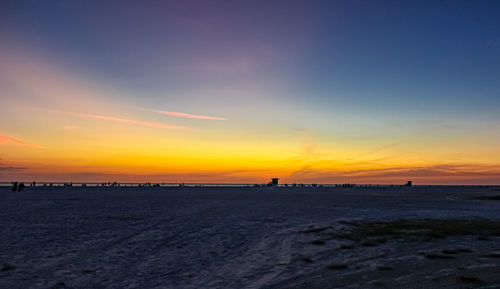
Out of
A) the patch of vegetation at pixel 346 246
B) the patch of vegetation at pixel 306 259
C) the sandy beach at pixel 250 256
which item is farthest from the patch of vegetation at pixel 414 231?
the patch of vegetation at pixel 306 259

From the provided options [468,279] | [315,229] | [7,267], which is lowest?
[7,267]

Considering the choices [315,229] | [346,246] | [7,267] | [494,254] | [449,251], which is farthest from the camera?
[315,229]

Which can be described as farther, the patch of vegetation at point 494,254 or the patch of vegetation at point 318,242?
the patch of vegetation at point 318,242

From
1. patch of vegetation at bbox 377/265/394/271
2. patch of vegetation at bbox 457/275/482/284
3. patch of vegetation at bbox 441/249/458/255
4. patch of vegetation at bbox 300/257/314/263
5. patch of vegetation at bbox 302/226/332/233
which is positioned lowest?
patch of vegetation at bbox 300/257/314/263

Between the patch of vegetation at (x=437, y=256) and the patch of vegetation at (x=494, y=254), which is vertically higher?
the patch of vegetation at (x=494, y=254)

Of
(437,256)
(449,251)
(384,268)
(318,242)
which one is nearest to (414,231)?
(449,251)

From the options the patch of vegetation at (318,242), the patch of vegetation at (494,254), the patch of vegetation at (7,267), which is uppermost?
the patch of vegetation at (494,254)

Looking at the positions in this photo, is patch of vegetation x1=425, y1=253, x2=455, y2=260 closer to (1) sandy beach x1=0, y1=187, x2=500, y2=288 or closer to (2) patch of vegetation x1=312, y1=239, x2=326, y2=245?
(1) sandy beach x1=0, y1=187, x2=500, y2=288

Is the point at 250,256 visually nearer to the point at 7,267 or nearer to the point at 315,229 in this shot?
the point at 315,229

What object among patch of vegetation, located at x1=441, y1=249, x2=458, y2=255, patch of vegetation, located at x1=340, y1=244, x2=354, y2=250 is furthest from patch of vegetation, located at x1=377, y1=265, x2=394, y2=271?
patch of vegetation, located at x1=441, y1=249, x2=458, y2=255

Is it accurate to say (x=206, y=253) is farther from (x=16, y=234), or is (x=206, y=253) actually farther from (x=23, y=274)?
(x=16, y=234)

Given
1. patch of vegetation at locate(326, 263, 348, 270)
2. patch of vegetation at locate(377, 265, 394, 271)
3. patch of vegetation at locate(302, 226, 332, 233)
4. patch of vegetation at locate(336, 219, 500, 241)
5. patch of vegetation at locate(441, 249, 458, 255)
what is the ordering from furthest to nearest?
1. patch of vegetation at locate(302, 226, 332, 233)
2. patch of vegetation at locate(336, 219, 500, 241)
3. patch of vegetation at locate(441, 249, 458, 255)
4. patch of vegetation at locate(326, 263, 348, 270)
5. patch of vegetation at locate(377, 265, 394, 271)

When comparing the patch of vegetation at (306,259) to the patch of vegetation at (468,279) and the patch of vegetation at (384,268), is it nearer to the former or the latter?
the patch of vegetation at (384,268)

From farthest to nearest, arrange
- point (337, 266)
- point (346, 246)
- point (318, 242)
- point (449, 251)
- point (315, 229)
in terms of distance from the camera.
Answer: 1. point (315, 229)
2. point (318, 242)
3. point (346, 246)
4. point (449, 251)
5. point (337, 266)
